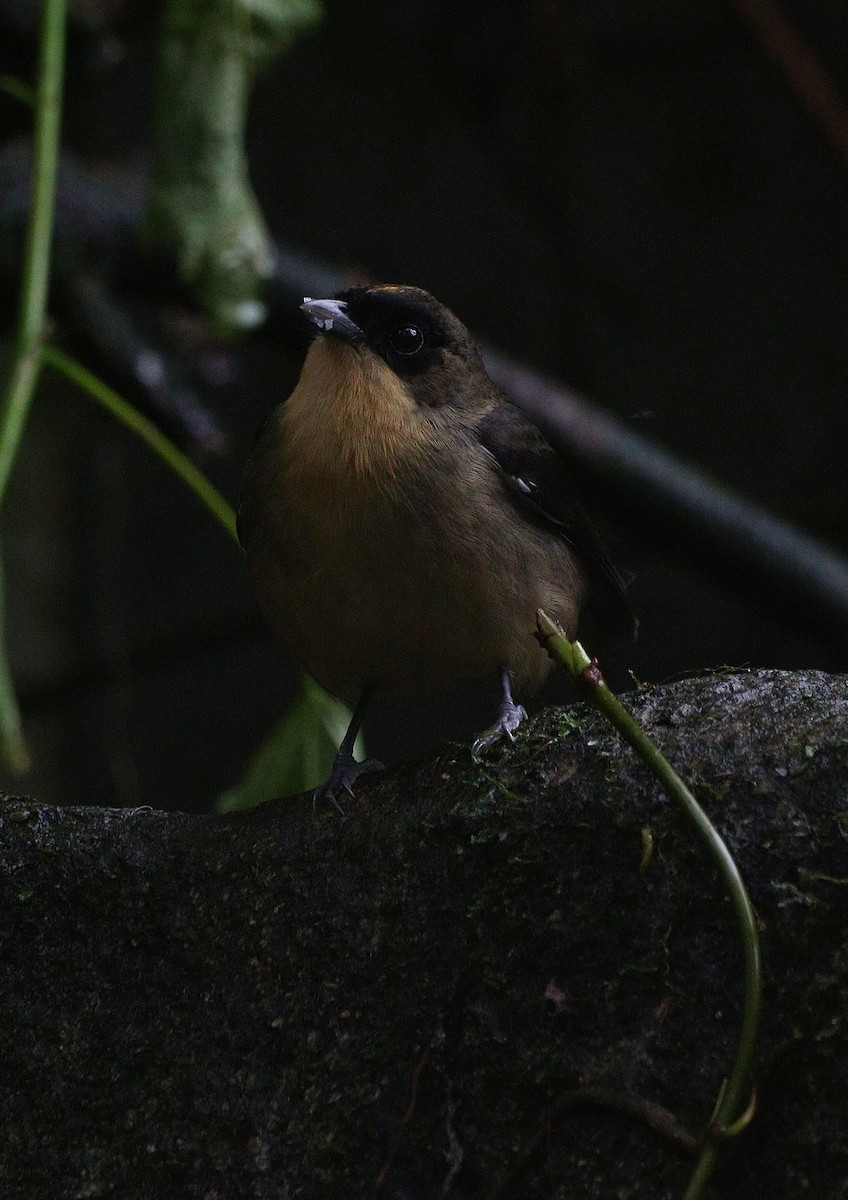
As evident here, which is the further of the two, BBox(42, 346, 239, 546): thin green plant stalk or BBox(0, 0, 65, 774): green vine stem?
BBox(42, 346, 239, 546): thin green plant stalk

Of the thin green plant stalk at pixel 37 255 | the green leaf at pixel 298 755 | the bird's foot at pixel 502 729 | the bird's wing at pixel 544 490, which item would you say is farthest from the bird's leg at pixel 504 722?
the thin green plant stalk at pixel 37 255

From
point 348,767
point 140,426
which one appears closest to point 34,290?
point 140,426

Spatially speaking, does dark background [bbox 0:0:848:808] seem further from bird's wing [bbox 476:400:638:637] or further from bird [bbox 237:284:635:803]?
bird [bbox 237:284:635:803]

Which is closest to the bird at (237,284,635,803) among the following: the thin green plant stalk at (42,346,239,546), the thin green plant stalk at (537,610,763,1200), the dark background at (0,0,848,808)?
the thin green plant stalk at (42,346,239,546)

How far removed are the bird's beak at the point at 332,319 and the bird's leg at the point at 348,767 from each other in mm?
727

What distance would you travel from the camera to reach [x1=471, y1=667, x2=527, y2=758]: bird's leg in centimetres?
222

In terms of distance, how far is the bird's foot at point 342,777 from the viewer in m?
2.34

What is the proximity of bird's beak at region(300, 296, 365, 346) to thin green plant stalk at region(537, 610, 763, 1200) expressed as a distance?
1.28m

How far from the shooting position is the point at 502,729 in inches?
91.1

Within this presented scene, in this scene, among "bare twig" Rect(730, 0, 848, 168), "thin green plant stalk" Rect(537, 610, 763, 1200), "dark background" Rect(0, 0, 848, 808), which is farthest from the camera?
"dark background" Rect(0, 0, 848, 808)

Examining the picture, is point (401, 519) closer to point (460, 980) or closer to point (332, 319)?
point (332, 319)

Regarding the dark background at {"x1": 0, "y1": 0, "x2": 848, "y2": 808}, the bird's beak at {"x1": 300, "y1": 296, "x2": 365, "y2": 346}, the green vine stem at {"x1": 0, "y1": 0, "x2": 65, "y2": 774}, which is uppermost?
the green vine stem at {"x1": 0, "y1": 0, "x2": 65, "y2": 774}

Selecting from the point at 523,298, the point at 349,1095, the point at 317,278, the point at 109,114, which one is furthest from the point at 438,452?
the point at 109,114

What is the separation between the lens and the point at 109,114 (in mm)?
6297
